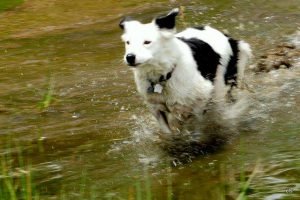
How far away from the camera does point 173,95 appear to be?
631 cm

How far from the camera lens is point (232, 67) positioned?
7383 millimetres

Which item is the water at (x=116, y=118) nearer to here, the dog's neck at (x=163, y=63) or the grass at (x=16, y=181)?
the grass at (x=16, y=181)

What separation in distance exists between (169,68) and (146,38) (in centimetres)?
43

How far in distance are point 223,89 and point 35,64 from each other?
519cm

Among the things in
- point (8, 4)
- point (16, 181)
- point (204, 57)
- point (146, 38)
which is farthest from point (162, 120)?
point (8, 4)

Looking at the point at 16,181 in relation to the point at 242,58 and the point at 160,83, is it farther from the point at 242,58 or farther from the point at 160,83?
the point at 242,58

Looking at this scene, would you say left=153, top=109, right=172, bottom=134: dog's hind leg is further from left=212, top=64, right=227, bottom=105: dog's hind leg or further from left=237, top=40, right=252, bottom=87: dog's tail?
left=237, top=40, right=252, bottom=87: dog's tail

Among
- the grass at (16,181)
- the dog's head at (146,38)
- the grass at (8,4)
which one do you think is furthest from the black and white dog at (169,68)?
the grass at (8,4)

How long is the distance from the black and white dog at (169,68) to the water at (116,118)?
1.55ft

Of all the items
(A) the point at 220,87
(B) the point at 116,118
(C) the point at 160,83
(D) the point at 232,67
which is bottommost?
(B) the point at 116,118

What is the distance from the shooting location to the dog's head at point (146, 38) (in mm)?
5797

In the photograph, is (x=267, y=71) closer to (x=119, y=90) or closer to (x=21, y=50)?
(x=119, y=90)

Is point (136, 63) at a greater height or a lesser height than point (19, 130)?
greater

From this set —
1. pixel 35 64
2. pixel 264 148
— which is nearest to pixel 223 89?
pixel 264 148
